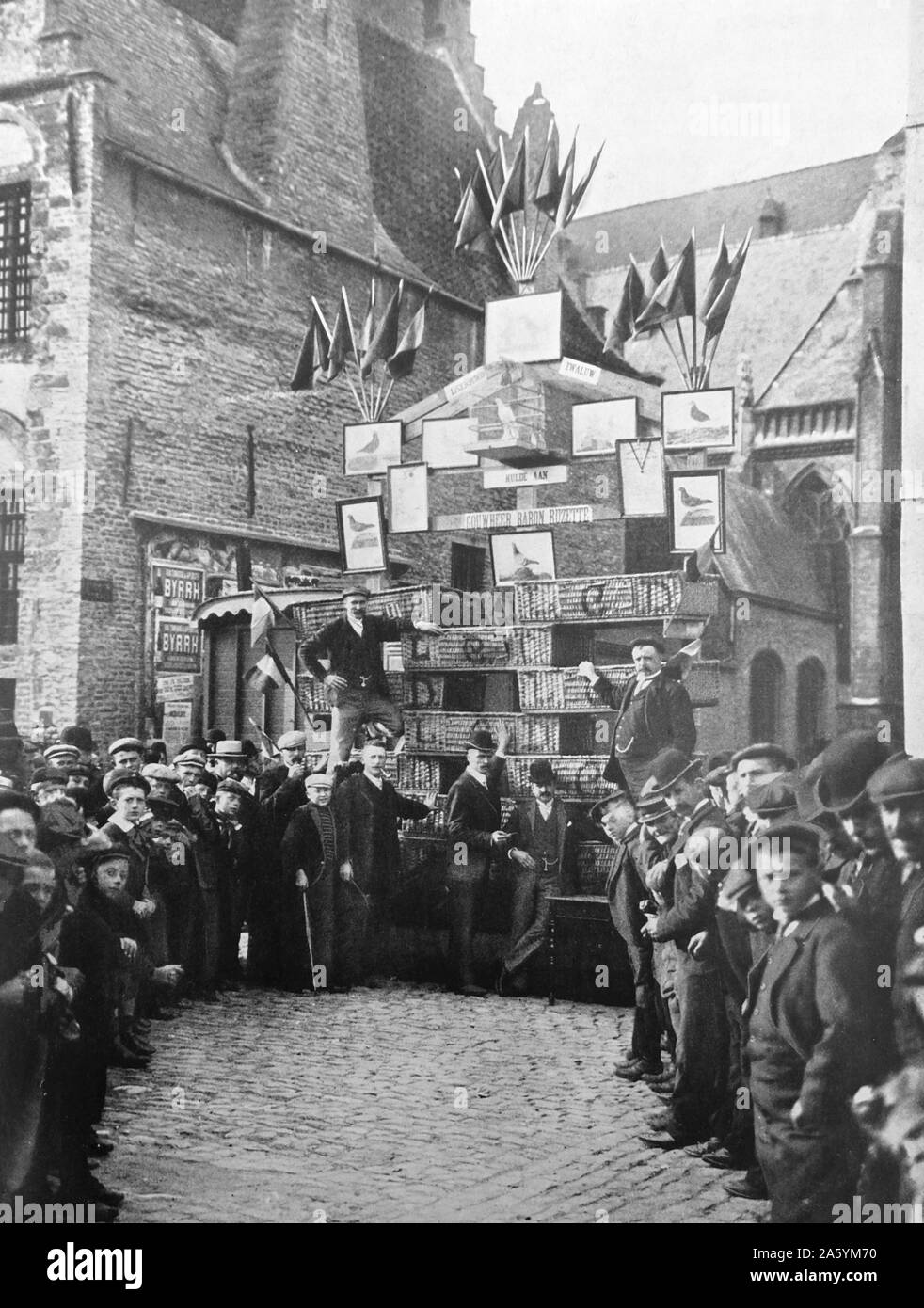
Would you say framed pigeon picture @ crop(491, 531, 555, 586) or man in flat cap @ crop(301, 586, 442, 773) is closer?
framed pigeon picture @ crop(491, 531, 555, 586)

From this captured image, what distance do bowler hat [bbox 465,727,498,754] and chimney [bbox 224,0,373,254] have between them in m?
2.83

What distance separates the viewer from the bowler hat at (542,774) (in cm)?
705

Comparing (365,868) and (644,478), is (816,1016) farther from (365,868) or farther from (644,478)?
(365,868)

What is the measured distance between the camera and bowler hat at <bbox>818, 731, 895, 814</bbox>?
18.1ft

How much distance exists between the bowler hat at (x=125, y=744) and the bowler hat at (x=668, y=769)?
2.64m

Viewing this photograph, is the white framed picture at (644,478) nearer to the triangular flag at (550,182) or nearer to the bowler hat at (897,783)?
the triangular flag at (550,182)

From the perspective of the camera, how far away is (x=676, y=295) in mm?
6785

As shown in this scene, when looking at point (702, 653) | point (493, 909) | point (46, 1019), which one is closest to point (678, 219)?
point (702, 653)

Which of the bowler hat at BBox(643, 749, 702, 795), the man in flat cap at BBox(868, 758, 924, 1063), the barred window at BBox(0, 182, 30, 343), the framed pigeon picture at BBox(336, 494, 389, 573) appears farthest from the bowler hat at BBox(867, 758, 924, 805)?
the barred window at BBox(0, 182, 30, 343)

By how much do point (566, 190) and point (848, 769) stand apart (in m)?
3.34

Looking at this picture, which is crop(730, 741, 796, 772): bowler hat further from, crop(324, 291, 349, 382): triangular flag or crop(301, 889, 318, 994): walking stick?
crop(324, 291, 349, 382): triangular flag

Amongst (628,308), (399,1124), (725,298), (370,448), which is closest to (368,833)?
(399,1124)

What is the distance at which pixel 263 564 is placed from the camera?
7.60 meters

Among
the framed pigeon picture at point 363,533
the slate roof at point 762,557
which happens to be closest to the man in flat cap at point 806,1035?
the slate roof at point 762,557
